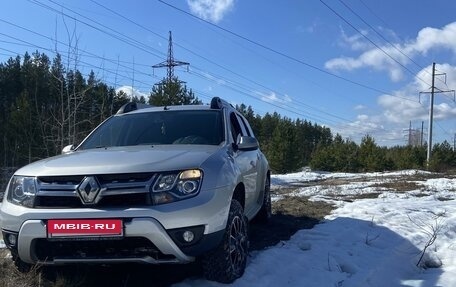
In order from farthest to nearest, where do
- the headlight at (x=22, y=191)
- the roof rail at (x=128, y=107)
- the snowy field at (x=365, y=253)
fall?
1. the roof rail at (x=128, y=107)
2. the snowy field at (x=365, y=253)
3. the headlight at (x=22, y=191)

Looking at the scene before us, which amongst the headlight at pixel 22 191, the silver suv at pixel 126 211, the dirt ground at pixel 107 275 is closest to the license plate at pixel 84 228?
the silver suv at pixel 126 211

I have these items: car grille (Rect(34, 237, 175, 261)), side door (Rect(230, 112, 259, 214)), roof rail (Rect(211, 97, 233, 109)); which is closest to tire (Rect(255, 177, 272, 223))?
side door (Rect(230, 112, 259, 214))

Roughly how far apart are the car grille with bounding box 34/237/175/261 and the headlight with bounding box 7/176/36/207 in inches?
13.6

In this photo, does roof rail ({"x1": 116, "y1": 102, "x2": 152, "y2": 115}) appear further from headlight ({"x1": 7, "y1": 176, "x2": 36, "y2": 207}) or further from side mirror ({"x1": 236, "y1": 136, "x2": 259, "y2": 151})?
headlight ({"x1": 7, "y1": 176, "x2": 36, "y2": 207})

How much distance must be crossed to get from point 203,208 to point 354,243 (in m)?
3.20

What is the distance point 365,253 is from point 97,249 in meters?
3.44

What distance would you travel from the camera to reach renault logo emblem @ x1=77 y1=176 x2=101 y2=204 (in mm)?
3596

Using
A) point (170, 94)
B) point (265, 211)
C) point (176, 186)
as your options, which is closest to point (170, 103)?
point (170, 94)

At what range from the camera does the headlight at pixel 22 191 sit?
3793 mm

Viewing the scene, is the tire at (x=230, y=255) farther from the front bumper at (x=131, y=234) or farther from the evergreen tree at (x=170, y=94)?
the evergreen tree at (x=170, y=94)

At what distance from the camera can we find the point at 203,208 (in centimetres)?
371

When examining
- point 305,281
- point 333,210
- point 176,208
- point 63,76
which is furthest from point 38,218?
point 63,76

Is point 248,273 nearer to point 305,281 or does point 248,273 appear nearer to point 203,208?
point 305,281

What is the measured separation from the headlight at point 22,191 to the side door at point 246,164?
6.36 ft
